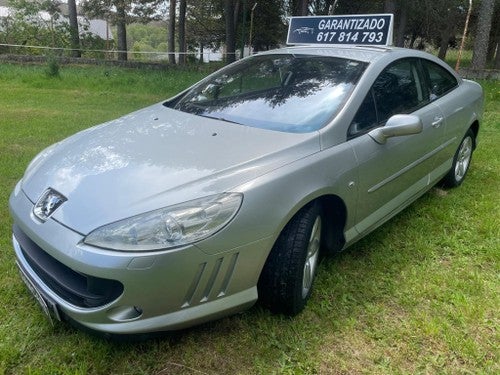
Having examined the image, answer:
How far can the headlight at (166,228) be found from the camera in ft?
6.27

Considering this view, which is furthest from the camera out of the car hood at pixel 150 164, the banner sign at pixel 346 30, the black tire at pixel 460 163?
the banner sign at pixel 346 30

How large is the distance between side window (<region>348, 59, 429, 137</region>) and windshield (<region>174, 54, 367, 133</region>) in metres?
0.15

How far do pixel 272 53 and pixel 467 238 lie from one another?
6.73 feet

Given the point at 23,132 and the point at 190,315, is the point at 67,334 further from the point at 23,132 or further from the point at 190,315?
the point at 23,132

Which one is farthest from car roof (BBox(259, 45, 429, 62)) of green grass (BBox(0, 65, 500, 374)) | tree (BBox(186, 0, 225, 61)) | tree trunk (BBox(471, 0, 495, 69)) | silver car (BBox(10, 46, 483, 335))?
tree (BBox(186, 0, 225, 61))

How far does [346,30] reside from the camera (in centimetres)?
481

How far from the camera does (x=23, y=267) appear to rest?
229 centimetres

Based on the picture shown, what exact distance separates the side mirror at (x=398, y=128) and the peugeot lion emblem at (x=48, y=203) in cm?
180

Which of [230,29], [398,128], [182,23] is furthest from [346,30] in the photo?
[182,23]

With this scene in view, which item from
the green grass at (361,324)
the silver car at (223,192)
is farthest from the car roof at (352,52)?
the green grass at (361,324)

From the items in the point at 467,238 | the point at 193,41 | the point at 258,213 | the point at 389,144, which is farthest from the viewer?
the point at 193,41

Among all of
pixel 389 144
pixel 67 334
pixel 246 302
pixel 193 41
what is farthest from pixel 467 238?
pixel 193 41

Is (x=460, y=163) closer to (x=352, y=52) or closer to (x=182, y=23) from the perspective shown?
(x=352, y=52)

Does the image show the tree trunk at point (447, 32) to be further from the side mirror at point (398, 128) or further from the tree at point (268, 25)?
the side mirror at point (398, 128)
